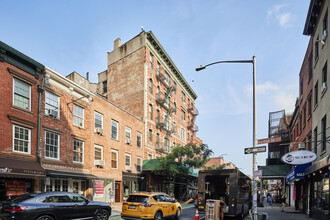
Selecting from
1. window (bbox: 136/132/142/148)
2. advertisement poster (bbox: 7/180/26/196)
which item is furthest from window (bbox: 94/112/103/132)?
advertisement poster (bbox: 7/180/26/196)

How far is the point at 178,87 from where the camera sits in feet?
140

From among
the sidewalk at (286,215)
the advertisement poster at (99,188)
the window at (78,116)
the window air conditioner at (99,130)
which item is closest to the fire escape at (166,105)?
the window air conditioner at (99,130)

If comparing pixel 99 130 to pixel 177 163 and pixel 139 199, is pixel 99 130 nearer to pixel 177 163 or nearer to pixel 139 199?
pixel 177 163

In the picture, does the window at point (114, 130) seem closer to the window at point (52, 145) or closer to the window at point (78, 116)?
the window at point (78, 116)

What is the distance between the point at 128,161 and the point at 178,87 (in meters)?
19.3

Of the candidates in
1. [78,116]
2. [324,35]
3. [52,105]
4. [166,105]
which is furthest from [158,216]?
[166,105]

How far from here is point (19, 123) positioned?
49.7 ft

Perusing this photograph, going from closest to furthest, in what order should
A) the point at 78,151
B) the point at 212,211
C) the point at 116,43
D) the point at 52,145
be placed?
the point at 212,211 → the point at 52,145 → the point at 78,151 → the point at 116,43

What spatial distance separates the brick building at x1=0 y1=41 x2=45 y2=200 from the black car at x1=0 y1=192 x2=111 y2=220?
383cm

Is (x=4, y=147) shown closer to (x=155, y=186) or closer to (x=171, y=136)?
(x=155, y=186)

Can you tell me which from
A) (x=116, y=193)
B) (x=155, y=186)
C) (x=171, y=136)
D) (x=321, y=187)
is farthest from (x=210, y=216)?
(x=171, y=136)

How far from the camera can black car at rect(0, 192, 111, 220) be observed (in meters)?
9.59

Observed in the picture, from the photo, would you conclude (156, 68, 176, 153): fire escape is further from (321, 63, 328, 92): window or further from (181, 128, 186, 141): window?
(321, 63, 328, 92): window

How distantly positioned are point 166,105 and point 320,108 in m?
22.5
